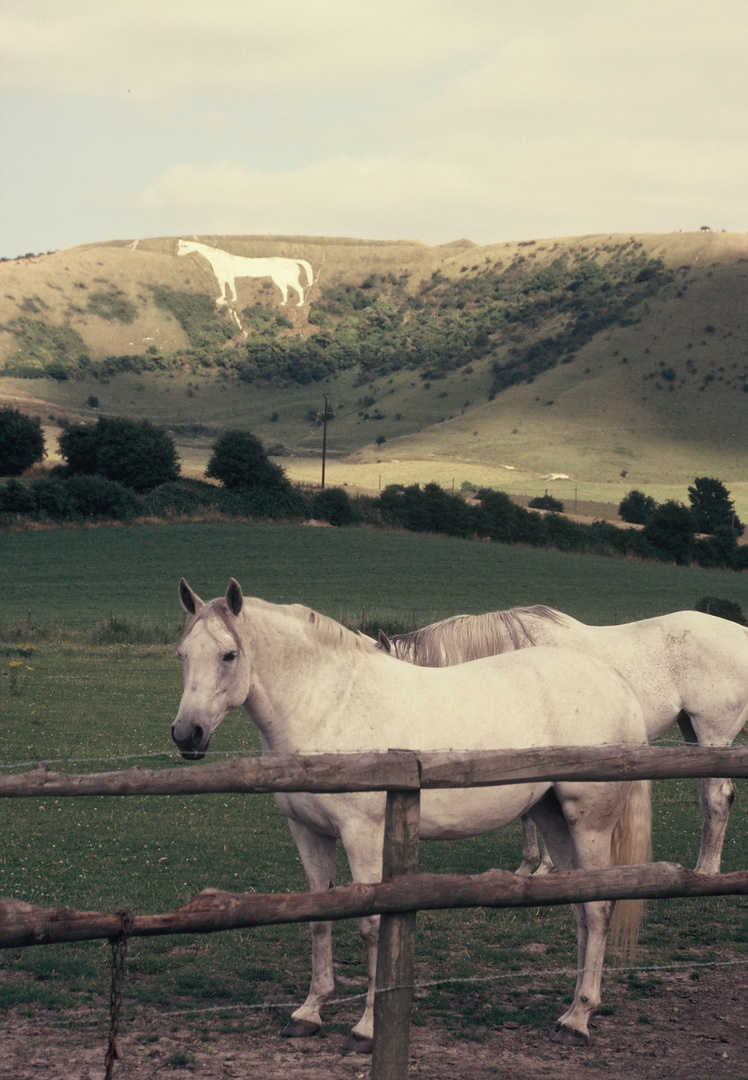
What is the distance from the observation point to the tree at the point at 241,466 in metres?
67.9

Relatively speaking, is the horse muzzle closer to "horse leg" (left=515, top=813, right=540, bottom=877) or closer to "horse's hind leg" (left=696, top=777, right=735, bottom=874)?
"horse leg" (left=515, top=813, right=540, bottom=877)

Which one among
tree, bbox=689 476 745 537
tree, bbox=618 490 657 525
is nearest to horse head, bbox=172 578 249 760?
tree, bbox=618 490 657 525

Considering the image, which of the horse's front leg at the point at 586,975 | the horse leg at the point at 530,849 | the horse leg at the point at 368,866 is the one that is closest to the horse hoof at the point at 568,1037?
the horse's front leg at the point at 586,975

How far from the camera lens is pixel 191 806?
41.7 ft

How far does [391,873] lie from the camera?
4.68 metres

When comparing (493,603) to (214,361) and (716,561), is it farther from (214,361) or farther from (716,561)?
(214,361)

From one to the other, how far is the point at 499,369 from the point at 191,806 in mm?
152014

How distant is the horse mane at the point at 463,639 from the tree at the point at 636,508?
76.6 m

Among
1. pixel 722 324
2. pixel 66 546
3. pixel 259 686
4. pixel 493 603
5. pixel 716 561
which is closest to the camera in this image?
pixel 259 686

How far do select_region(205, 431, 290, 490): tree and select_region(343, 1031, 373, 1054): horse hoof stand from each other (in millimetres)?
62749

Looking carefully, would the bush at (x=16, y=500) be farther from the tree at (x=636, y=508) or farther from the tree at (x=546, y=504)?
the tree at (x=636, y=508)

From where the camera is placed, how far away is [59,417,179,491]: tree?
6800 centimetres

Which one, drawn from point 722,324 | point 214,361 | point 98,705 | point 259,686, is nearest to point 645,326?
point 722,324

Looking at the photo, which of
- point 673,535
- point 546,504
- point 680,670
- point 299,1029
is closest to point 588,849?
point 299,1029
